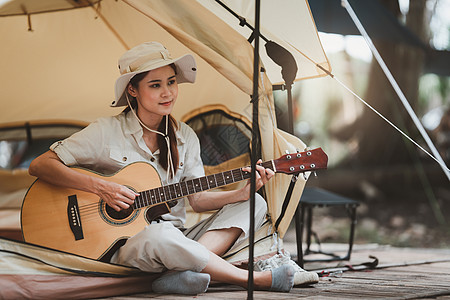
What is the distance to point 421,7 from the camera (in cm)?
578

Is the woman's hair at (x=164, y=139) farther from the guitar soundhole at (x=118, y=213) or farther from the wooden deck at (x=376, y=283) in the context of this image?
the wooden deck at (x=376, y=283)

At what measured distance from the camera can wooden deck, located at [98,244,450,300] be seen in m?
1.78

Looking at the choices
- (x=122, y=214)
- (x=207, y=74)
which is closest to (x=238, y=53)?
(x=207, y=74)

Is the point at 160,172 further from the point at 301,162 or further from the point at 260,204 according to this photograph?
the point at 301,162

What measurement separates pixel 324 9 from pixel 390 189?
3121 mm

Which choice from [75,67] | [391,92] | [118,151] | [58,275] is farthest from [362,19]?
[58,275]

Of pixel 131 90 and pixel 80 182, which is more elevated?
pixel 131 90

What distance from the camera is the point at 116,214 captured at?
1.95 metres

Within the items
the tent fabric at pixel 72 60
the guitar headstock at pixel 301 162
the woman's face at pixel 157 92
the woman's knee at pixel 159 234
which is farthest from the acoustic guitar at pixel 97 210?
the tent fabric at pixel 72 60

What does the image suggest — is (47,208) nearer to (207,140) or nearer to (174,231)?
(174,231)

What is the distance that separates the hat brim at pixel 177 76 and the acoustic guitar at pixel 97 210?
338 millimetres

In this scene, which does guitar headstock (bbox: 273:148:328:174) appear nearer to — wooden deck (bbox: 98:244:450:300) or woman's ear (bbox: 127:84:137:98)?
wooden deck (bbox: 98:244:450:300)

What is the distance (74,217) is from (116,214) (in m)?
0.14

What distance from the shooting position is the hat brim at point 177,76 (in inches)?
80.4
